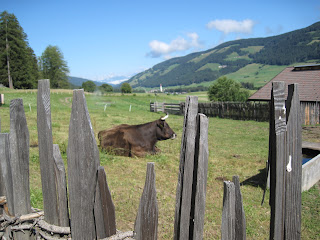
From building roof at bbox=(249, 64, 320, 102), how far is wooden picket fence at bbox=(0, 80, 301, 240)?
1853 centimetres

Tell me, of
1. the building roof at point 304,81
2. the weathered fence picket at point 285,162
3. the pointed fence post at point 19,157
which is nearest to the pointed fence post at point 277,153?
the weathered fence picket at point 285,162

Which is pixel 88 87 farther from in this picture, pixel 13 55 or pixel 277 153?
pixel 277 153

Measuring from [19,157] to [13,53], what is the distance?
57815 mm

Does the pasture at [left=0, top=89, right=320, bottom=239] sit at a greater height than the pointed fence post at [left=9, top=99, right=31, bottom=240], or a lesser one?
lesser

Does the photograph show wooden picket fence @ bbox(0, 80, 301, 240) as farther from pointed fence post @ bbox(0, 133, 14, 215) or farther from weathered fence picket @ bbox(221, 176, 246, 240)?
pointed fence post @ bbox(0, 133, 14, 215)

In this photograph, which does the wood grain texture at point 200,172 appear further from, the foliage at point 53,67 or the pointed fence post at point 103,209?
the foliage at point 53,67

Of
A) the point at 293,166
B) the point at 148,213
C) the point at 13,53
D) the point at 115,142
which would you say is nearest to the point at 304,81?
the point at 115,142

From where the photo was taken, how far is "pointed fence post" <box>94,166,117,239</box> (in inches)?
63.0

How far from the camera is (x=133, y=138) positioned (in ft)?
26.0

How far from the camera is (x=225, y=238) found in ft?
5.04

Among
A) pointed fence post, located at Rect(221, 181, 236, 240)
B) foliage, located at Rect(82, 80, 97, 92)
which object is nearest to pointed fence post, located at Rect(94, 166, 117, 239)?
pointed fence post, located at Rect(221, 181, 236, 240)

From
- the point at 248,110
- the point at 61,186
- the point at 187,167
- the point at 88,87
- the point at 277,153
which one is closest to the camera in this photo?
the point at 277,153

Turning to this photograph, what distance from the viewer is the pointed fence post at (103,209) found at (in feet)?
5.25

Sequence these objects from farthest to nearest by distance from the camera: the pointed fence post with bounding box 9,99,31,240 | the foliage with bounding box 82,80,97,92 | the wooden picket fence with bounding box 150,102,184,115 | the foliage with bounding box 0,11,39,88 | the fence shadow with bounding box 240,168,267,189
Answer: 1. the foliage with bounding box 82,80,97,92
2. the foliage with bounding box 0,11,39,88
3. the wooden picket fence with bounding box 150,102,184,115
4. the fence shadow with bounding box 240,168,267,189
5. the pointed fence post with bounding box 9,99,31,240
